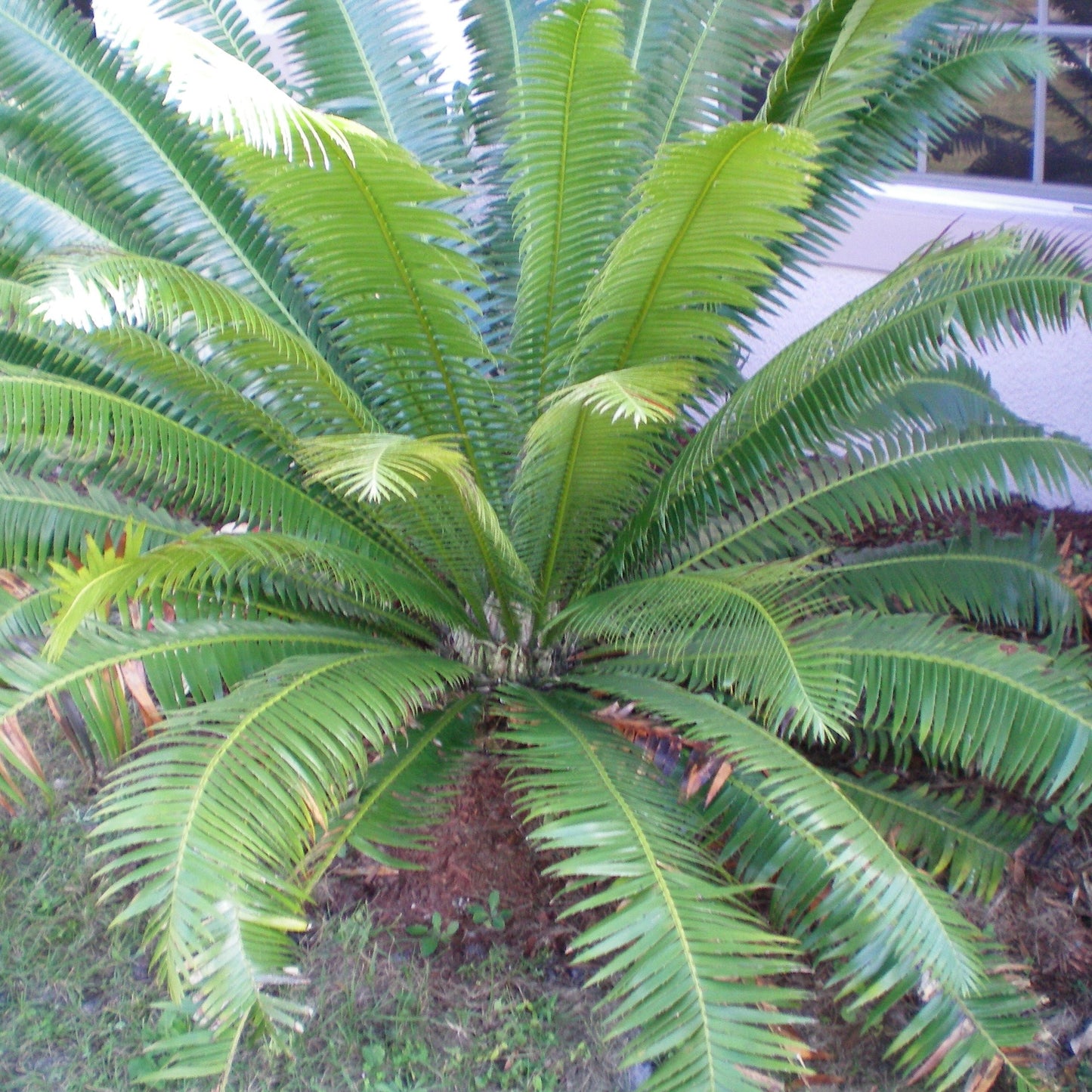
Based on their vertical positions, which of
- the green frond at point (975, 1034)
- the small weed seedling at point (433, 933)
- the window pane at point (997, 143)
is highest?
the window pane at point (997, 143)

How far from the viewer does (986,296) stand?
2090mm

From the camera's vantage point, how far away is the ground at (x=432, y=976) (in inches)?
69.4

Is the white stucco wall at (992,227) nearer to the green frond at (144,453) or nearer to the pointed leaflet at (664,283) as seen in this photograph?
the pointed leaflet at (664,283)

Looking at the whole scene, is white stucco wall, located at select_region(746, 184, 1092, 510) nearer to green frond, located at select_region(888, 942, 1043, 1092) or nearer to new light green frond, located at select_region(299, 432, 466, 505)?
new light green frond, located at select_region(299, 432, 466, 505)

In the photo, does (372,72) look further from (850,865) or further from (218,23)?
(850,865)

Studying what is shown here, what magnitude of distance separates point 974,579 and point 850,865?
0.98 metres

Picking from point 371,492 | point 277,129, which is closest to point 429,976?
point 371,492

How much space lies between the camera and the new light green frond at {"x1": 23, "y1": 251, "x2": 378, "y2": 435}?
1547 mm

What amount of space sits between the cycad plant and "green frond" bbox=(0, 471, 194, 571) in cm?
1

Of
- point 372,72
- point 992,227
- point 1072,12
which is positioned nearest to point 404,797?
point 372,72

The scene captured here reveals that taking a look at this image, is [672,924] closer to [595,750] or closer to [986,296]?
[595,750]

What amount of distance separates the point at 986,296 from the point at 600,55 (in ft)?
3.23

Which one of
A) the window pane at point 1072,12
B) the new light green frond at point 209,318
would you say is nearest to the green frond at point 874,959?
the new light green frond at point 209,318

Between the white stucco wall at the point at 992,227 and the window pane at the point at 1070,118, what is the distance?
0.46 ft
